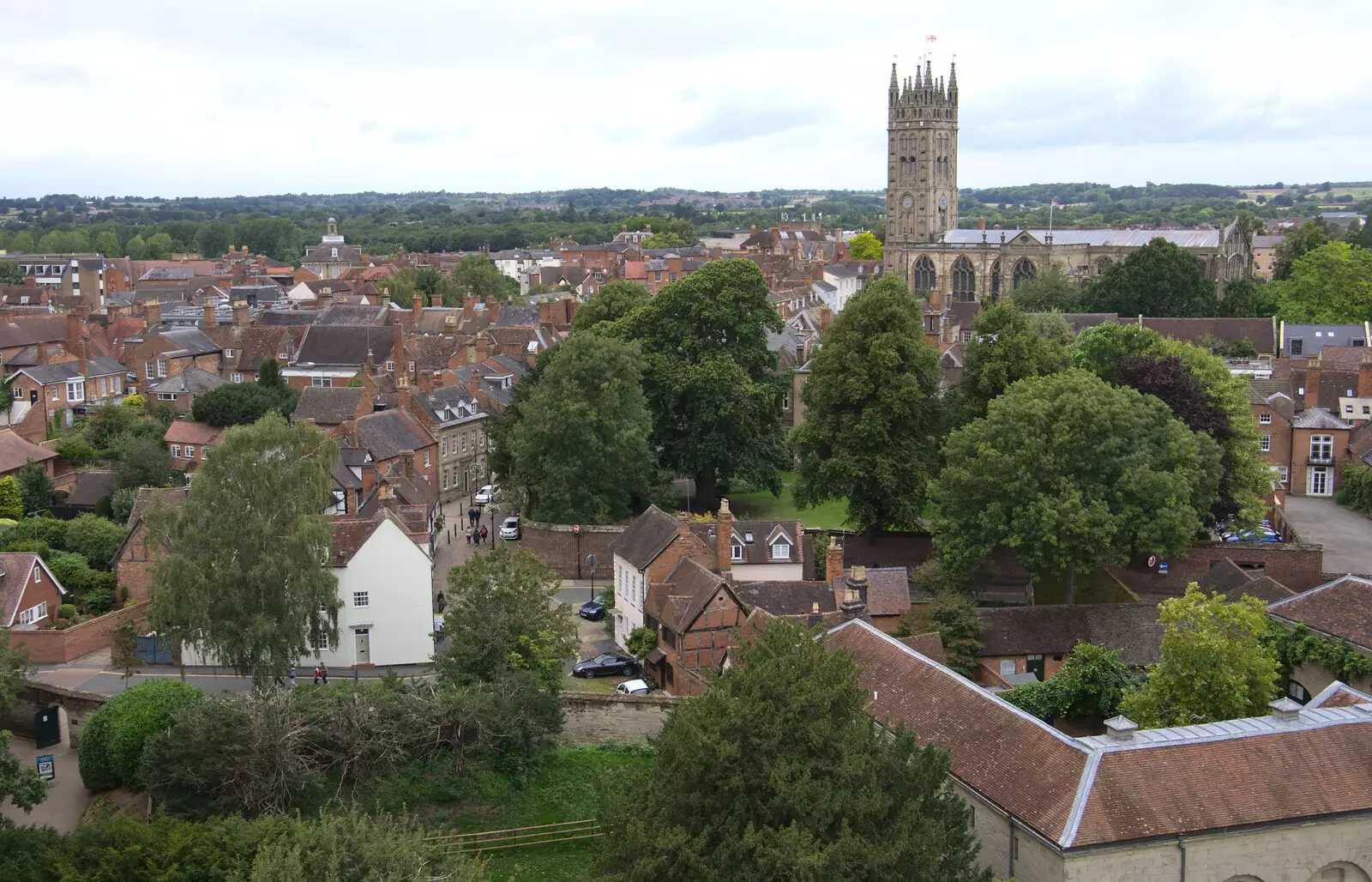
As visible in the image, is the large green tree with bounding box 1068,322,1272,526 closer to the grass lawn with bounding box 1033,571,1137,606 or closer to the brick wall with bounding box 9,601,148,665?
the grass lawn with bounding box 1033,571,1137,606

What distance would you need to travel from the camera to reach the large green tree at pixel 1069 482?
40.6 meters

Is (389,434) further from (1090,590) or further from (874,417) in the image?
(1090,590)

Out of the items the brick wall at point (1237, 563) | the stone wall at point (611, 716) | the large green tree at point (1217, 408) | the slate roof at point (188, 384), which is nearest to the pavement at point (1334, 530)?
the brick wall at point (1237, 563)

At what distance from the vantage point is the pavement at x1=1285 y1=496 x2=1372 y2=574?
47.5 meters

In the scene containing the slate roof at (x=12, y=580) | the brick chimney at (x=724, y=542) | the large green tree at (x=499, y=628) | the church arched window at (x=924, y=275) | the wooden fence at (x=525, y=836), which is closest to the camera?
the wooden fence at (x=525, y=836)

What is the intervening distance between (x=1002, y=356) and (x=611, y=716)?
2216 centimetres

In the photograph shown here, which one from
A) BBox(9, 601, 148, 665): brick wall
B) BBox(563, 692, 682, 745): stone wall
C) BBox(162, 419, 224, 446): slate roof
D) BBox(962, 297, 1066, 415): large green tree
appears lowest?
BBox(563, 692, 682, 745): stone wall

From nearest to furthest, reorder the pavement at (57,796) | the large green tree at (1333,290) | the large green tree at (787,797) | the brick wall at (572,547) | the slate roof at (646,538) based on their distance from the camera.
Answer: the large green tree at (787,797), the pavement at (57,796), the slate roof at (646,538), the brick wall at (572,547), the large green tree at (1333,290)

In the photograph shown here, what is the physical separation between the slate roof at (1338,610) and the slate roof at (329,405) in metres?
39.0

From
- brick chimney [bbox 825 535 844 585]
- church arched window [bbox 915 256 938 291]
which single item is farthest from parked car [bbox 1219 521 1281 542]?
church arched window [bbox 915 256 938 291]

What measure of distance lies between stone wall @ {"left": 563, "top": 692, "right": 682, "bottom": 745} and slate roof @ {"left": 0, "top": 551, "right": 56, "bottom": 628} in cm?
1713

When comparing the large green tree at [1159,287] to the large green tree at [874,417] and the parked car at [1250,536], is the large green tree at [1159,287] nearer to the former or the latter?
the parked car at [1250,536]

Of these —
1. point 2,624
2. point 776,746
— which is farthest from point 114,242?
point 776,746

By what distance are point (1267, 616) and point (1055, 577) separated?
10.2 meters
